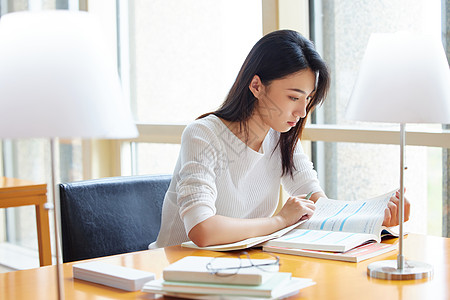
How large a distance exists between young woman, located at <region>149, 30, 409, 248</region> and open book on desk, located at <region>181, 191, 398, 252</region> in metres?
0.03

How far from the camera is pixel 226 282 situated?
104 cm

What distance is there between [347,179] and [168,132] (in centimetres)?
96

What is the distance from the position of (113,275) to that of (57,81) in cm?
50

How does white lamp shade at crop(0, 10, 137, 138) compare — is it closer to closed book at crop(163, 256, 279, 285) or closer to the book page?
closed book at crop(163, 256, 279, 285)

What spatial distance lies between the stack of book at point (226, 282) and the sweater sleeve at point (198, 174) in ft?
1.38

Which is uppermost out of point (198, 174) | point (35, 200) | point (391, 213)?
point (198, 174)

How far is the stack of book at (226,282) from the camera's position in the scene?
1029mm

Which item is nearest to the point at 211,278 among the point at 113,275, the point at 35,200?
the point at 113,275

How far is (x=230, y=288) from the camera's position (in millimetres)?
1029

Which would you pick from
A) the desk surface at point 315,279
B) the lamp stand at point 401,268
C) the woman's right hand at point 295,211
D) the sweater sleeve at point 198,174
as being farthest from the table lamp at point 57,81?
the woman's right hand at point 295,211

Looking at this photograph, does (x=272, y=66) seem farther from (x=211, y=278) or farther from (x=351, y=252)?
(x=211, y=278)

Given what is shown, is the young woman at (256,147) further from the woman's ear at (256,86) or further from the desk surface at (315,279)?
the desk surface at (315,279)

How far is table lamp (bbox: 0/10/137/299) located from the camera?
0.78 meters

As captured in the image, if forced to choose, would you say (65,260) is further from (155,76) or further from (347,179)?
(155,76)
